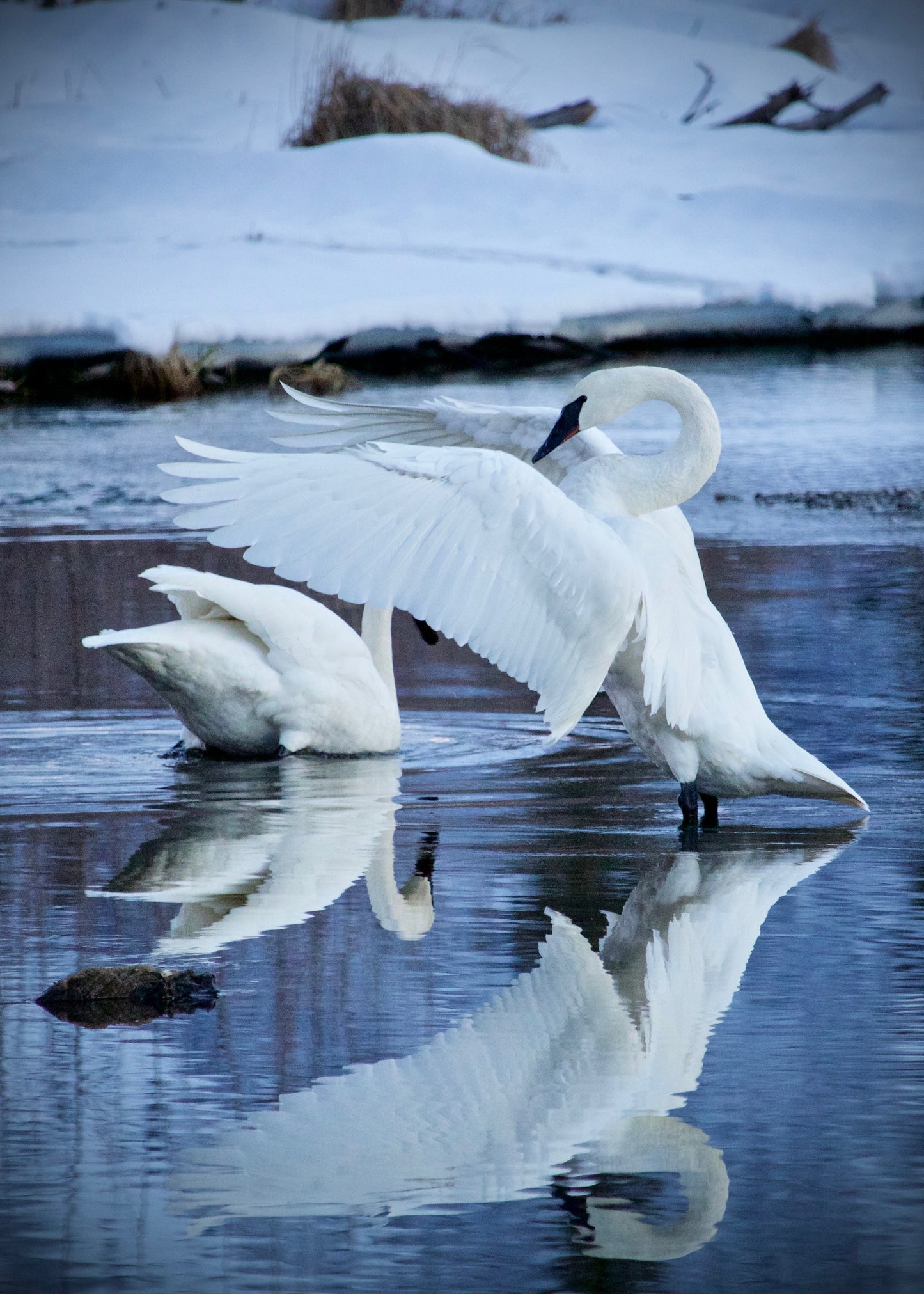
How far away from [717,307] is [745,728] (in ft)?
59.1

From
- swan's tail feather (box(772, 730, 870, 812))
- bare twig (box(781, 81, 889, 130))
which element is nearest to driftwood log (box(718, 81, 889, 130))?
bare twig (box(781, 81, 889, 130))

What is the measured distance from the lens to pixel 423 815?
605 cm

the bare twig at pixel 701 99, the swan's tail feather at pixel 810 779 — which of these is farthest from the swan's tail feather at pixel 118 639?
the bare twig at pixel 701 99

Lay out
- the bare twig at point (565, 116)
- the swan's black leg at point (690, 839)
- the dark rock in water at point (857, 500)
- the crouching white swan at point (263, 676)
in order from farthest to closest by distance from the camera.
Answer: the bare twig at point (565, 116)
the dark rock in water at point (857, 500)
the crouching white swan at point (263, 676)
the swan's black leg at point (690, 839)

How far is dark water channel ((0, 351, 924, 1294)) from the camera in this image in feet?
9.93

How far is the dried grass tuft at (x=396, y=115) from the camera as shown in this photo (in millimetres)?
27703

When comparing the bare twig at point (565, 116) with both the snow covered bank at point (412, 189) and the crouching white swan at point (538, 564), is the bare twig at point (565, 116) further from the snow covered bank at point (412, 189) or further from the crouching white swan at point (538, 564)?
the crouching white swan at point (538, 564)

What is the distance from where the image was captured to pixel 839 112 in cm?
3234

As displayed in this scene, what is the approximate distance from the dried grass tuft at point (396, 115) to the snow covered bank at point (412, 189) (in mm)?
757

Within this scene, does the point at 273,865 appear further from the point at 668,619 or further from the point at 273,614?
the point at 273,614

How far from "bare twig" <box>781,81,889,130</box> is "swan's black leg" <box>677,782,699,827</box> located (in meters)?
27.4

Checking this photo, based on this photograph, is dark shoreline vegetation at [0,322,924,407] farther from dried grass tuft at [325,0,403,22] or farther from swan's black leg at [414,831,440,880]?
dried grass tuft at [325,0,403,22]

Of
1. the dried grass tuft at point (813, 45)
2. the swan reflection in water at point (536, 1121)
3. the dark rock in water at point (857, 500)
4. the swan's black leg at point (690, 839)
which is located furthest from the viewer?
the dried grass tuft at point (813, 45)

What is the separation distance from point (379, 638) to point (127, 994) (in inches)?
148
